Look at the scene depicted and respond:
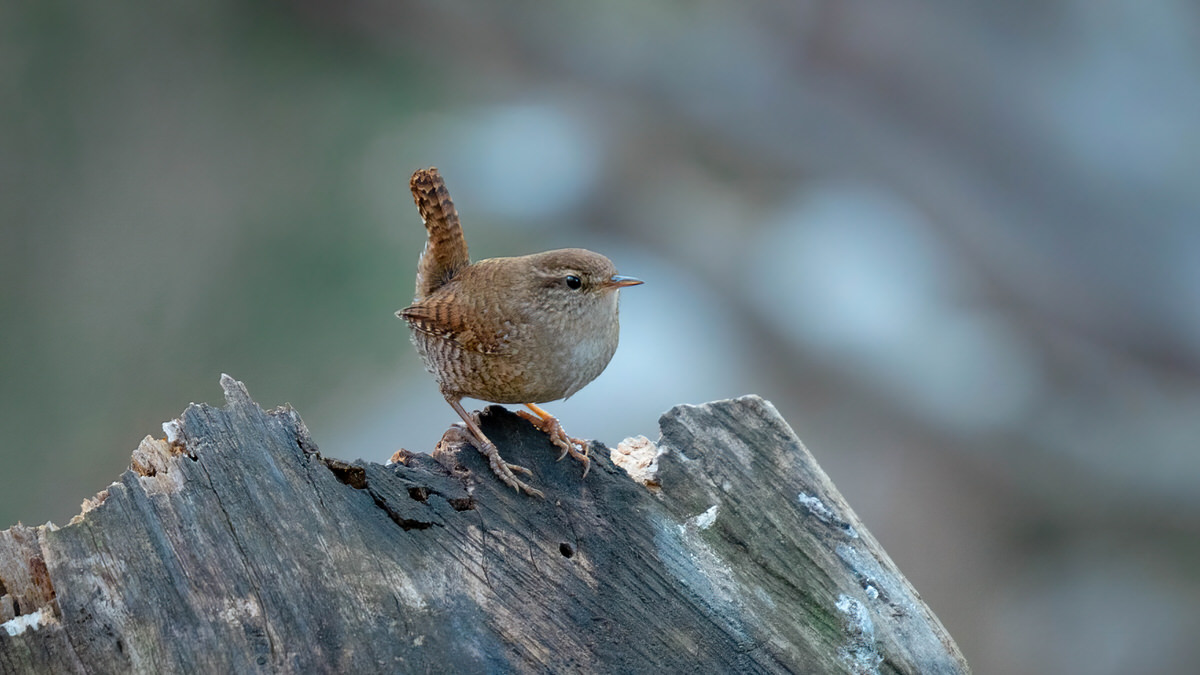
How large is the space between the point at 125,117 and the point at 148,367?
2.51 metres

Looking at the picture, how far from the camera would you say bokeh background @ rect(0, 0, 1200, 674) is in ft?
18.8

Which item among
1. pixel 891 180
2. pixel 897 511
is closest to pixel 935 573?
pixel 897 511

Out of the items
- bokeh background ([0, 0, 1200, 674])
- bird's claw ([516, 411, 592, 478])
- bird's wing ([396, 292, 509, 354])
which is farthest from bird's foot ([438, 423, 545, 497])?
bokeh background ([0, 0, 1200, 674])

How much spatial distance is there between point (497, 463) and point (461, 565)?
330 mm

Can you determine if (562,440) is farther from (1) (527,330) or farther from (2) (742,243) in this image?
(2) (742,243)

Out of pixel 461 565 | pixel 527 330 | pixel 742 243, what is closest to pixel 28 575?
pixel 461 565

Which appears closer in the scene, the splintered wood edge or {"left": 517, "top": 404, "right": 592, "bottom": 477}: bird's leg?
the splintered wood edge

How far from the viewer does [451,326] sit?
296cm

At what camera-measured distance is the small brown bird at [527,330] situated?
2803mm

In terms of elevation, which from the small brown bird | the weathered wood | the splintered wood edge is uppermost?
the small brown bird

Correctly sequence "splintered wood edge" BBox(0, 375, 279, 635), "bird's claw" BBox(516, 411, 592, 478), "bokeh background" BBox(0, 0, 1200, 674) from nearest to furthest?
"splintered wood edge" BBox(0, 375, 279, 635)
"bird's claw" BBox(516, 411, 592, 478)
"bokeh background" BBox(0, 0, 1200, 674)

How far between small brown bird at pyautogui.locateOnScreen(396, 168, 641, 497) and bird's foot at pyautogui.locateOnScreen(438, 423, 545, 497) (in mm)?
69

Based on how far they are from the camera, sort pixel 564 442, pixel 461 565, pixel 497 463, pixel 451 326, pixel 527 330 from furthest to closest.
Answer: pixel 451 326
pixel 527 330
pixel 564 442
pixel 497 463
pixel 461 565

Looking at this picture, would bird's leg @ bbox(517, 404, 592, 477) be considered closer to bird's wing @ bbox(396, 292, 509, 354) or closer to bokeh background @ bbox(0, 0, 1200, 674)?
bird's wing @ bbox(396, 292, 509, 354)
